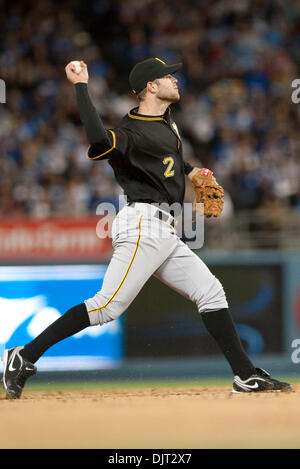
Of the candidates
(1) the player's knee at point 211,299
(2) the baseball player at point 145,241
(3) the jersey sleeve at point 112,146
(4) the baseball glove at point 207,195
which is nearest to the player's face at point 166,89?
(2) the baseball player at point 145,241

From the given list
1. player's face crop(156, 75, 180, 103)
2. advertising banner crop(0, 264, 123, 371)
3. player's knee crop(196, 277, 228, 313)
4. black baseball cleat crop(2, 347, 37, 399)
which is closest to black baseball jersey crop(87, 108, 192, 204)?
player's face crop(156, 75, 180, 103)

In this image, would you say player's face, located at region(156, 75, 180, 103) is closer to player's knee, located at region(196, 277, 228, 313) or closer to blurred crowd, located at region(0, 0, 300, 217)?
player's knee, located at region(196, 277, 228, 313)

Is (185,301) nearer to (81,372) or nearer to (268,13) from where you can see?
(81,372)

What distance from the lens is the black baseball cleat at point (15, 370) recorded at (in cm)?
473

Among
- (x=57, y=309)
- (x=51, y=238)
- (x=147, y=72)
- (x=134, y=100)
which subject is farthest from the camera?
(x=134, y=100)

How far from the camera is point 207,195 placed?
5.03m

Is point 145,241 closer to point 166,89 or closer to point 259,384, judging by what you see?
point 166,89

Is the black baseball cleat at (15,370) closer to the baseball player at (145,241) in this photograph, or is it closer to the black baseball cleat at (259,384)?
the baseball player at (145,241)

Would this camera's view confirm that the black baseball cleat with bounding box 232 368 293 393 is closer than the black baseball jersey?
No

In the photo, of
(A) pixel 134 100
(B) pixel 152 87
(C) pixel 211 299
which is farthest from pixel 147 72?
(A) pixel 134 100

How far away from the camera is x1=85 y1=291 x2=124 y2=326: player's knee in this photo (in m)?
4.69

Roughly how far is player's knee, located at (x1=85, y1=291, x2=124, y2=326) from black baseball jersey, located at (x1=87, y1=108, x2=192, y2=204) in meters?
0.63

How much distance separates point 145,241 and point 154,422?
1.15 meters

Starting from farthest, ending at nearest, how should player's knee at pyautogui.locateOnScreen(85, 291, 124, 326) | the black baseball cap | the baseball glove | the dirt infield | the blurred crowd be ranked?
the blurred crowd < the baseball glove < the black baseball cap < player's knee at pyautogui.locateOnScreen(85, 291, 124, 326) < the dirt infield
